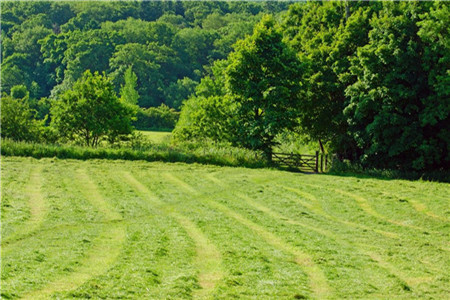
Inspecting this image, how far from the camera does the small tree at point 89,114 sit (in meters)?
51.3

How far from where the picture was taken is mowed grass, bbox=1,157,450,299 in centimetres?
1186

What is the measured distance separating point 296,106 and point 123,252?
32345 millimetres

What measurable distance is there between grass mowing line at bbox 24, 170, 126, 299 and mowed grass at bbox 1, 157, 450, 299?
0.04m

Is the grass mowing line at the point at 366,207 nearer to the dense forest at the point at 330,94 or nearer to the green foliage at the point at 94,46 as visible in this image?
the dense forest at the point at 330,94

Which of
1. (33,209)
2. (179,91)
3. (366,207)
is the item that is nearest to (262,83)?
(366,207)

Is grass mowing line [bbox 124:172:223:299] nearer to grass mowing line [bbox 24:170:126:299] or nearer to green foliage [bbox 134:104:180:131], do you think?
grass mowing line [bbox 24:170:126:299]

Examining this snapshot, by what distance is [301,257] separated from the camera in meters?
15.1

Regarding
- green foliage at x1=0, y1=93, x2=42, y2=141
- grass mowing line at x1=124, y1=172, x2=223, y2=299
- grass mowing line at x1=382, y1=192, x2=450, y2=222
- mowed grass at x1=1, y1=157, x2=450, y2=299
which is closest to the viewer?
grass mowing line at x1=124, y1=172, x2=223, y2=299

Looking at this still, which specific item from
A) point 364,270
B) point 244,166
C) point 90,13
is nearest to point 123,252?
point 364,270

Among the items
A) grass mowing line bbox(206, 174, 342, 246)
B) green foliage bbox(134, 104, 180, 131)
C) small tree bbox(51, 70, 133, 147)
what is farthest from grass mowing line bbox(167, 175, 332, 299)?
green foliage bbox(134, 104, 180, 131)

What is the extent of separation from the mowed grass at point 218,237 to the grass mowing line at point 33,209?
52 mm

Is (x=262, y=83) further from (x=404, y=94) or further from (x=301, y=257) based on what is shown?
(x=301, y=257)

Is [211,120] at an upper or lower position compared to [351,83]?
lower

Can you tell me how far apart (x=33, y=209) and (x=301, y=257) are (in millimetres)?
13139
